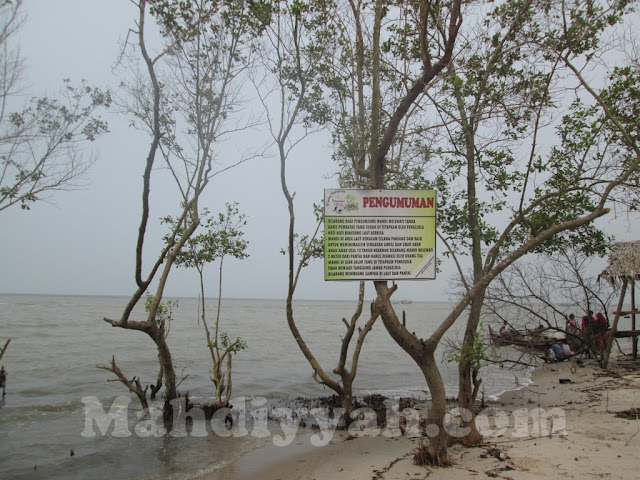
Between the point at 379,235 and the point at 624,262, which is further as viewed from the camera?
the point at 624,262

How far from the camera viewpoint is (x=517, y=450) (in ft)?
20.4

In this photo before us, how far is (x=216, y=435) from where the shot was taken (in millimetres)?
9742

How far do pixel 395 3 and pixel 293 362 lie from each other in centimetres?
1744

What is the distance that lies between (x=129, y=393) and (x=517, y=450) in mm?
12110

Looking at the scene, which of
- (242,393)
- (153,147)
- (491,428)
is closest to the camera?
(153,147)

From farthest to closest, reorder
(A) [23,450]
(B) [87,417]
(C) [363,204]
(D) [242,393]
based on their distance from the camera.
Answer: (D) [242,393], (B) [87,417], (A) [23,450], (C) [363,204]

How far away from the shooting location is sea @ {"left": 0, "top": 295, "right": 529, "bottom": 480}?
27.9 feet

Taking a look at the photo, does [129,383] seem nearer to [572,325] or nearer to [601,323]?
[572,325]

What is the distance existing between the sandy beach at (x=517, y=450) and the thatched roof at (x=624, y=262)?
2658 millimetres

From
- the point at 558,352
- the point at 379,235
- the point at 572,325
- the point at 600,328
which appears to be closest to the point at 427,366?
the point at 379,235

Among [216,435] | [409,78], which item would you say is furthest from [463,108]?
[216,435]

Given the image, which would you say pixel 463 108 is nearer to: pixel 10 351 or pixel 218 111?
pixel 218 111

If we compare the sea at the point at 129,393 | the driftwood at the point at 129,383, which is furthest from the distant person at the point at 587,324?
the driftwood at the point at 129,383

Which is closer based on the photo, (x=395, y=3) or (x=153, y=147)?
(x=395, y=3)
